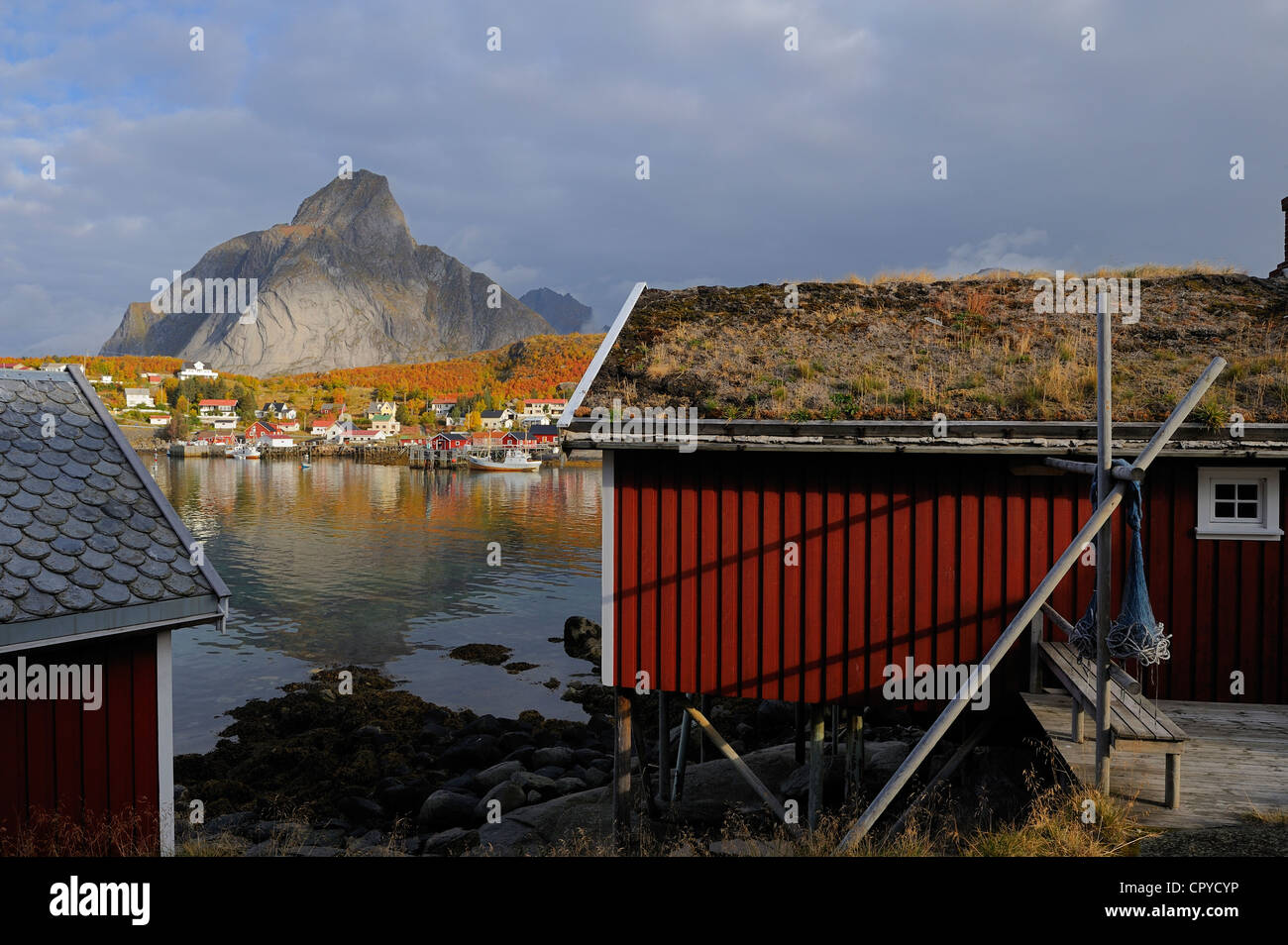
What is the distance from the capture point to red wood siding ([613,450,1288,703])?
891 cm

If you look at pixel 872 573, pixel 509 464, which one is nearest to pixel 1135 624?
pixel 872 573

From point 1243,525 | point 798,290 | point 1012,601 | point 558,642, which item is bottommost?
point 558,642

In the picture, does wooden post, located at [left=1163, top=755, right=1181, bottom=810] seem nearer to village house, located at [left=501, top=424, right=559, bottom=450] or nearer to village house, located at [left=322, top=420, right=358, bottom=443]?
village house, located at [left=501, top=424, right=559, bottom=450]

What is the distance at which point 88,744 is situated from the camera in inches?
265

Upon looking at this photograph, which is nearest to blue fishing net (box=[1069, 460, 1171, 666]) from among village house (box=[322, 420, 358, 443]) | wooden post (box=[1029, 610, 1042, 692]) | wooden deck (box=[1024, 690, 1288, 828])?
wooden deck (box=[1024, 690, 1288, 828])

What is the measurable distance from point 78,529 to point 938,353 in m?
10.1

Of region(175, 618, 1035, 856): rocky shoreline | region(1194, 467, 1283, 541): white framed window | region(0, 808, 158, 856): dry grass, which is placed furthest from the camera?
region(175, 618, 1035, 856): rocky shoreline

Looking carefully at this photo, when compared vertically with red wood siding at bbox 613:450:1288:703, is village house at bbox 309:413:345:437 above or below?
above

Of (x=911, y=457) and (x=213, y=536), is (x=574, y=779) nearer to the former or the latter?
(x=911, y=457)

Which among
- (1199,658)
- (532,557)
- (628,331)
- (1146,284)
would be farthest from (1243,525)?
(532,557)

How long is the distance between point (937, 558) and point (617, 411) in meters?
4.29

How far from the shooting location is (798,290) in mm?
13062

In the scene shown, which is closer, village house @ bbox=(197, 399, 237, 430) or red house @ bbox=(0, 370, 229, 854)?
red house @ bbox=(0, 370, 229, 854)

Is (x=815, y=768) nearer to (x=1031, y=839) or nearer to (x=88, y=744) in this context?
(x=1031, y=839)
